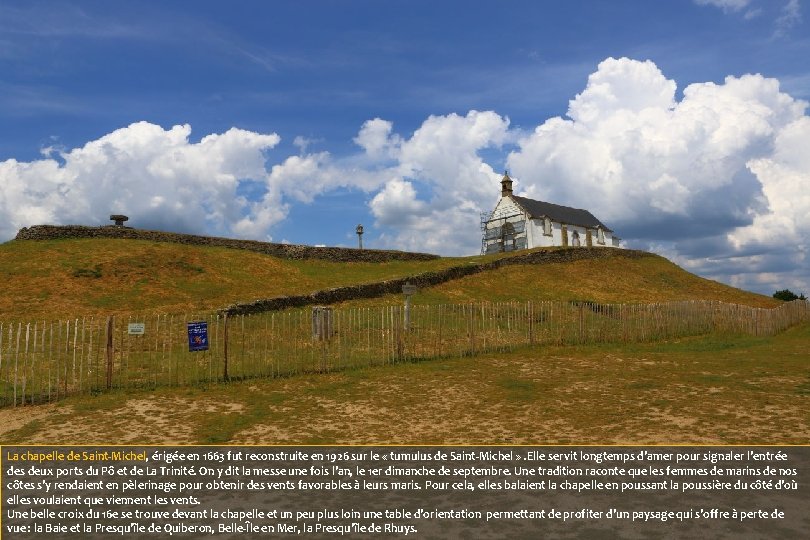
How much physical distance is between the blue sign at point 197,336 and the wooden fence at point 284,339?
14.4 inches

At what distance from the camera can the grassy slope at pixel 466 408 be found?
8.82m

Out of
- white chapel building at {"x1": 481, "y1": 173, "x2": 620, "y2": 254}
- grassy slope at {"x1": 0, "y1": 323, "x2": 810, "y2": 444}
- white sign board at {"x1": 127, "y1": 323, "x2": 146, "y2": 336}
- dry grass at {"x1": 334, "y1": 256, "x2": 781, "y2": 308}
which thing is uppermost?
white chapel building at {"x1": 481, "y1": 173, "x2": 620, "y2": 254}

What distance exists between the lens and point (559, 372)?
596 inches

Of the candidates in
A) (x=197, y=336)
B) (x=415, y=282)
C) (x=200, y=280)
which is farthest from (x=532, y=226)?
(x=197, y=336)

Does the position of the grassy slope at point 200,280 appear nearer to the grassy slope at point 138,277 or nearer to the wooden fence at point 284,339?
the grassy slope at point 138,277

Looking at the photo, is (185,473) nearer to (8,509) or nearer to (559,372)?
(8,509)

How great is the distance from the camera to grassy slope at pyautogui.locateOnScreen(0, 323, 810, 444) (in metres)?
8.82

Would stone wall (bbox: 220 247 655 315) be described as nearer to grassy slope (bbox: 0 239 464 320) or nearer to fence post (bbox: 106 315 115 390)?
grassy slope (bbox: 0 239 464 320)

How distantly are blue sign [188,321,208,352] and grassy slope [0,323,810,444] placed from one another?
48.1 inches

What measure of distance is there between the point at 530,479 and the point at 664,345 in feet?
56.5

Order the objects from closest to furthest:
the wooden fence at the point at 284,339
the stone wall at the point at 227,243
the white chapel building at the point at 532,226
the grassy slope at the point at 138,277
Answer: the wooden fence at the point at 284,339, the grassy slope at the point at 138,277, the stone wall at the point at 227,243, the white chapel building at the point at 532,226

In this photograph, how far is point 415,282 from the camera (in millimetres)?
30594

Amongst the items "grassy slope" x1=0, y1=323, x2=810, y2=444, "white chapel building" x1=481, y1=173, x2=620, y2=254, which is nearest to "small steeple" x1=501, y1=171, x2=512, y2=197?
"white chapel building" x1=481, y1=173, x2=620, y2=254

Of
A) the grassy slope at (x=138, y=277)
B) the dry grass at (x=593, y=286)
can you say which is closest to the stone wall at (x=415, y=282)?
the dry grass at (x=593, y=286)
